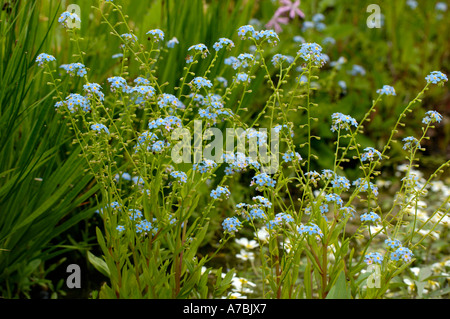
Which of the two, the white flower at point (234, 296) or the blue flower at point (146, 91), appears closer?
the blue flower at point (146, 91)

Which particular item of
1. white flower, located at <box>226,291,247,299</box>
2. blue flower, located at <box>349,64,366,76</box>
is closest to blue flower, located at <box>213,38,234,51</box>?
white flower, located at <box>226,291,247,299</box>

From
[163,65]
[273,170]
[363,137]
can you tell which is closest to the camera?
[273,170]

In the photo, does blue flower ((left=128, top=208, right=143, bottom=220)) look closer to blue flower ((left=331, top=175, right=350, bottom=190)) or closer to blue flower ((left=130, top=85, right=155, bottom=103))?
blue flower ((left=130, top=85, right=155, bottom=103))

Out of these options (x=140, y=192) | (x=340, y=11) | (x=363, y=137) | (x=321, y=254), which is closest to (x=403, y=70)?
(x=340, y=11)

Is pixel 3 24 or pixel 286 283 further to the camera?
pixel 3 24

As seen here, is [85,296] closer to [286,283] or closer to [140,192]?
[140,192]

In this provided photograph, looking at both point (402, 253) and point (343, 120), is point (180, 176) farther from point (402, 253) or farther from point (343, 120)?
point (402, 253)

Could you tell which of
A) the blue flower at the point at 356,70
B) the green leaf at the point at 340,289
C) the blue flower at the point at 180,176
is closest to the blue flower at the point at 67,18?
the blue flower at the point at 180,176

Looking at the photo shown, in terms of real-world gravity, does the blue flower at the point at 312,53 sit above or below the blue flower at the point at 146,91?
above

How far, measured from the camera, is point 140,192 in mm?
1869

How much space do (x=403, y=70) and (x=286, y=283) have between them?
119 inches

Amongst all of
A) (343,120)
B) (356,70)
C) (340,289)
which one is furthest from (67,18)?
(356,70)

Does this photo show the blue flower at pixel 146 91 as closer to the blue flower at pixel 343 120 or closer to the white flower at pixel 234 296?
the blue flower at pixel 343 120
